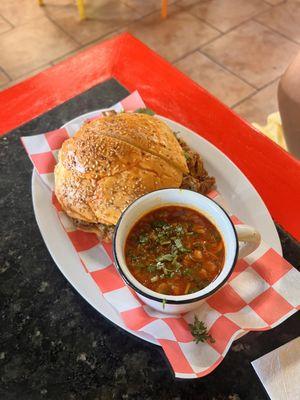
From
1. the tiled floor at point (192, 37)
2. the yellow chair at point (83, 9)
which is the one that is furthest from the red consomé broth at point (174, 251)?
the yellow chair at point (83, 9)

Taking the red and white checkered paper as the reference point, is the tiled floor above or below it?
below

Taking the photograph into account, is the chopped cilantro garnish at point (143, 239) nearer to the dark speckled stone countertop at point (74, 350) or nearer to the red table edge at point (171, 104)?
the dark speckled stone countertop at point (74, 350)

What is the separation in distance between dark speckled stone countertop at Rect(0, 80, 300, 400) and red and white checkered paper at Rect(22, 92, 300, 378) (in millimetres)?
88

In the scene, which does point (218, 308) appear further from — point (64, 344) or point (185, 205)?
point (64, 344)

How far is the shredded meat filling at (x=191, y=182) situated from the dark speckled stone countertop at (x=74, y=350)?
0.15 meters

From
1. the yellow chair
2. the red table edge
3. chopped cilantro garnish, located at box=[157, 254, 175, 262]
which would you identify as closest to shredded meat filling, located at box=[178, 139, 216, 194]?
the red table edge

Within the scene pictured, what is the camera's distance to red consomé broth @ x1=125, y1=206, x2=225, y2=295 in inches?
34.6

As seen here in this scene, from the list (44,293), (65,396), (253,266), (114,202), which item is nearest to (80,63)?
(114,202)

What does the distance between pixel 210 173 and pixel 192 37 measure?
7.27 feet

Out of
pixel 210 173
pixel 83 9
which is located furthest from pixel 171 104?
pixel 83 9

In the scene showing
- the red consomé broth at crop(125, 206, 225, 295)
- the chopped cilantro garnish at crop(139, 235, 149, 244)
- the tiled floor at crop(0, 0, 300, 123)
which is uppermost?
the chopped cilantro garnish at crop(139, 235, 149, 244)

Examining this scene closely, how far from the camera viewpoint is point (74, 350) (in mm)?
953

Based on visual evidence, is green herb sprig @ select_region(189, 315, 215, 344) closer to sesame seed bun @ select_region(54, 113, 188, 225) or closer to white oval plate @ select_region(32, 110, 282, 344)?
white oval plate @ select_region(32, 110, 282, 344)

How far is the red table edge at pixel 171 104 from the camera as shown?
4.23 ft
